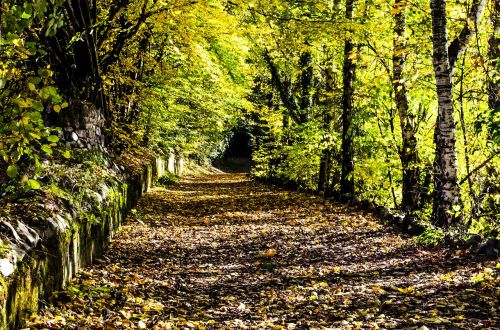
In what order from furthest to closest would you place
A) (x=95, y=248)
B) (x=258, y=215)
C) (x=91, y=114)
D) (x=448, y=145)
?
(x=258, y=215)
(x=91, y=114)
(x=448, y=145)
(x=95, y=248)

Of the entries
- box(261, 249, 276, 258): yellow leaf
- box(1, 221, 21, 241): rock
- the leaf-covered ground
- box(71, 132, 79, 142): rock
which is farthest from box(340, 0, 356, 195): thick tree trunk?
box(1, 221, 21, 241): rock

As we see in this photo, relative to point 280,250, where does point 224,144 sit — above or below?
above

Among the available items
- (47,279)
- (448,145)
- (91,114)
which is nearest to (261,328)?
(47,279)

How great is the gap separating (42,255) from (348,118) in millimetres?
10191

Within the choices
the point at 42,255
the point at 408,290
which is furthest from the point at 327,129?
the point at 42,255

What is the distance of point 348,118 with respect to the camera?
13023 millimetres

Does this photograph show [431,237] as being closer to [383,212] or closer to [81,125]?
[383,212]

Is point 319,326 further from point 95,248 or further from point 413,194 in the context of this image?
point 413,194

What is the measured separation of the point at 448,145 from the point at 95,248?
6131 mm

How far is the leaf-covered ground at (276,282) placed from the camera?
4.67 metres

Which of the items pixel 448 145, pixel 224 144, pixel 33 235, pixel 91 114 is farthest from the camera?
pixel 224 144

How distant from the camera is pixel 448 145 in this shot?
777 centimetres

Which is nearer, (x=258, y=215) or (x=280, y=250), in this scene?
(x=280, y=250)

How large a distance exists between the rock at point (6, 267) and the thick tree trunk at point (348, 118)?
10171 mm
